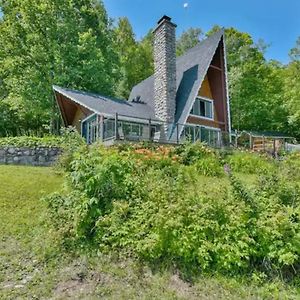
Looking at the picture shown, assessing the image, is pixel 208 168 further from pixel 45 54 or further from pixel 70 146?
pixel 45 54

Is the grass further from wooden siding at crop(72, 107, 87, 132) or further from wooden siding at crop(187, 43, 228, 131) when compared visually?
wooden siding at crop(187, 43, 228, 131)

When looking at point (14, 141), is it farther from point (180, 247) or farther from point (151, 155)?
point (180, 247)

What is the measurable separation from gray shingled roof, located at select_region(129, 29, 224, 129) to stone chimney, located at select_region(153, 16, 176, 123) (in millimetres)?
629

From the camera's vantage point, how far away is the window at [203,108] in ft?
57.3

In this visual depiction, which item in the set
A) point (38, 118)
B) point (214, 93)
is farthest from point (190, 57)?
point (38, 118)

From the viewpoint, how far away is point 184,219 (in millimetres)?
4938

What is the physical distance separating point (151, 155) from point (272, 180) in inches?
170

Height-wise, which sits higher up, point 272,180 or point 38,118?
point 38,118

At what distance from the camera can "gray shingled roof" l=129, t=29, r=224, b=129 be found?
1563 cm

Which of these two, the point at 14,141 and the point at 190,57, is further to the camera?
the point at 190,57

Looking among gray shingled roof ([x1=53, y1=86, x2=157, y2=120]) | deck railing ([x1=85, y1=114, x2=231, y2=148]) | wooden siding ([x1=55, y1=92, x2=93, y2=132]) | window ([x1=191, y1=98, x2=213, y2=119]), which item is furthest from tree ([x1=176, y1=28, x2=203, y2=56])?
deck railing ([x1=85, y1=114, x2=231, y2=148])

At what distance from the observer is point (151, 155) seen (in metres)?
9.62

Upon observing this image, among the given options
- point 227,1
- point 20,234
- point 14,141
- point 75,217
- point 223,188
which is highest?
point 227,1

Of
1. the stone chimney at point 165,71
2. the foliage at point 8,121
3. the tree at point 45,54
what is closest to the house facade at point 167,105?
the stone chimney at point 165,71
